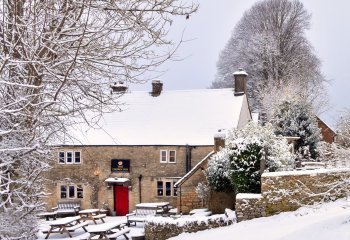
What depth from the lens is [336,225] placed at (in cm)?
1103

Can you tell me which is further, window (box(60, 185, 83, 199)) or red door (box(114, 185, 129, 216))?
window (box(60, 185, 83, 199))

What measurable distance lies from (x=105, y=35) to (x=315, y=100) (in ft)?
128

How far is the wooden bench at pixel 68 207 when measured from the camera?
26.0 meters

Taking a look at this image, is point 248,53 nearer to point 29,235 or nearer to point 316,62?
point 316,62

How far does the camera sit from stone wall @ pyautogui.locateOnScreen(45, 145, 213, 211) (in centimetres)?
2703

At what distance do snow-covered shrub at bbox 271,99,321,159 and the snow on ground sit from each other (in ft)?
48.0

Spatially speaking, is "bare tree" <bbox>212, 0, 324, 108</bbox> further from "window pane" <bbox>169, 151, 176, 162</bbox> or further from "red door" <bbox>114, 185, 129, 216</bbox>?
"red door" <bbox>114, 185, 129, 216</bbox>

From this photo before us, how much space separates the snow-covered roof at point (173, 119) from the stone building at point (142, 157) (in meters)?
0.06

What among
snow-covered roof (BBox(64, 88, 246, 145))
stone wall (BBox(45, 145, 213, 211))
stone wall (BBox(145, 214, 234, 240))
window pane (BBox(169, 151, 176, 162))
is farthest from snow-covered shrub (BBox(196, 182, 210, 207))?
stone wall (BBox(145, 214, 234, 240))

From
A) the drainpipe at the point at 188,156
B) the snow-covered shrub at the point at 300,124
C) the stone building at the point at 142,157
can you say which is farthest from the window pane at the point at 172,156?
the snow-covered shrub at the point at 300,124

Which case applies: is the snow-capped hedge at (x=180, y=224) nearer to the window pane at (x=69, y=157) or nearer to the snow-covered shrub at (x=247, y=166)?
the snow-covered shrub at (x=247, y=166)

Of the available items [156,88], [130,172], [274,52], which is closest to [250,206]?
[130,172]

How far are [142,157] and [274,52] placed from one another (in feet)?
66.6

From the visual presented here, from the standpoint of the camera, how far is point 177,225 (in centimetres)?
1733
